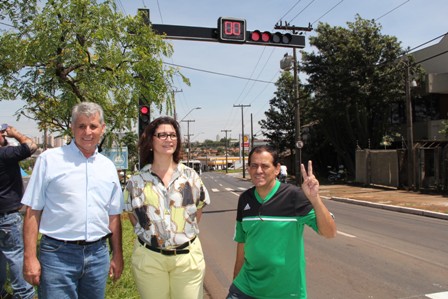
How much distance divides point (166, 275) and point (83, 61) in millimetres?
4229

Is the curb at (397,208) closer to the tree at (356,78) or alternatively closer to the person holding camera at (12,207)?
the tree at (356,78)

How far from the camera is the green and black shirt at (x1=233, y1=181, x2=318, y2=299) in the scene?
2662 millimetres

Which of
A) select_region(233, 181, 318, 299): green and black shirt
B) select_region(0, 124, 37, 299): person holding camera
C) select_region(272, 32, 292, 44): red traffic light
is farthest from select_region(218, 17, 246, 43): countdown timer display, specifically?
select_region(233, 181, 318, 299): green and black shirt

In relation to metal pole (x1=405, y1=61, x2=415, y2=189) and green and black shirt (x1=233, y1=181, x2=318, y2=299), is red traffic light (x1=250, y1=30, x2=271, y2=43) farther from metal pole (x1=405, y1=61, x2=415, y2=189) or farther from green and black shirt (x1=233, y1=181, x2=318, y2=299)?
metal pole (x1=405, y1=61, x2=415, y2=189)

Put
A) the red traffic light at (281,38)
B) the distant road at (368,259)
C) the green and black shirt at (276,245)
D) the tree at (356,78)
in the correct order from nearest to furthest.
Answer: the green and black shirt at (276,245) < the distant road at (368,259) < the red traffic light at (281,38) < the tree at (356,78)

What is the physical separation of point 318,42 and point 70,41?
25457 mm

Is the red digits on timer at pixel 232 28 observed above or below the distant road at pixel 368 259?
above

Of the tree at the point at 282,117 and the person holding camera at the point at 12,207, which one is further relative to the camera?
the tree at the point at 282,117

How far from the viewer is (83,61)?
607 centimetres

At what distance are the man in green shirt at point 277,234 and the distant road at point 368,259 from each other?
2801 millimetres

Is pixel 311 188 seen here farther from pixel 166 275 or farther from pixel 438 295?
pixel 438 295

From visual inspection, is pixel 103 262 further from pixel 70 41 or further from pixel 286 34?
pixel 286 34

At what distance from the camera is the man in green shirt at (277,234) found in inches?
105

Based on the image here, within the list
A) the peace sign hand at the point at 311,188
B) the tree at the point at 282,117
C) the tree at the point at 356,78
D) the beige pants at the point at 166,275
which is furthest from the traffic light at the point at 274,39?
the tree at the point at 282,117
